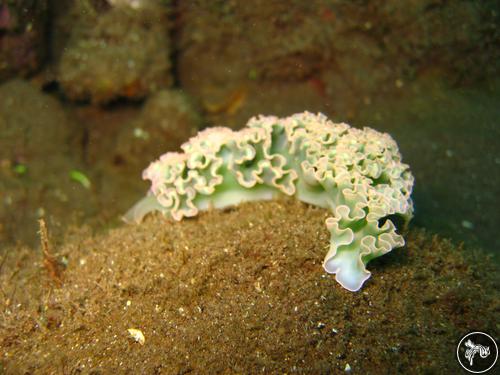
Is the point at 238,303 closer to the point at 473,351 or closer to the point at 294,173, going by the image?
the point at 294,173

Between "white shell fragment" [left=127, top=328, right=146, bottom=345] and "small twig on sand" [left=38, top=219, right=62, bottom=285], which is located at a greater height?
"white shell fragment" [left=127, top=328, right=146, bottom=345]

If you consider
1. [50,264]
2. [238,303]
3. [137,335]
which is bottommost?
[50,264]

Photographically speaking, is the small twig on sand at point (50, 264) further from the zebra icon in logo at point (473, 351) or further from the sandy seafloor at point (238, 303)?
the zebra icon in logo at point (473, 351)

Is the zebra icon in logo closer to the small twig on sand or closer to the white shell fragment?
the white shell fragment

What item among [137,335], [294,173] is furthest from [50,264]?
[294,173]

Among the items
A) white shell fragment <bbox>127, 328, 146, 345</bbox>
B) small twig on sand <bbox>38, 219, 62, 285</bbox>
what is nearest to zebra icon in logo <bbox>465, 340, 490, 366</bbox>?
white shell fragment <bbox>127, 328, 146, 345</bbox>
